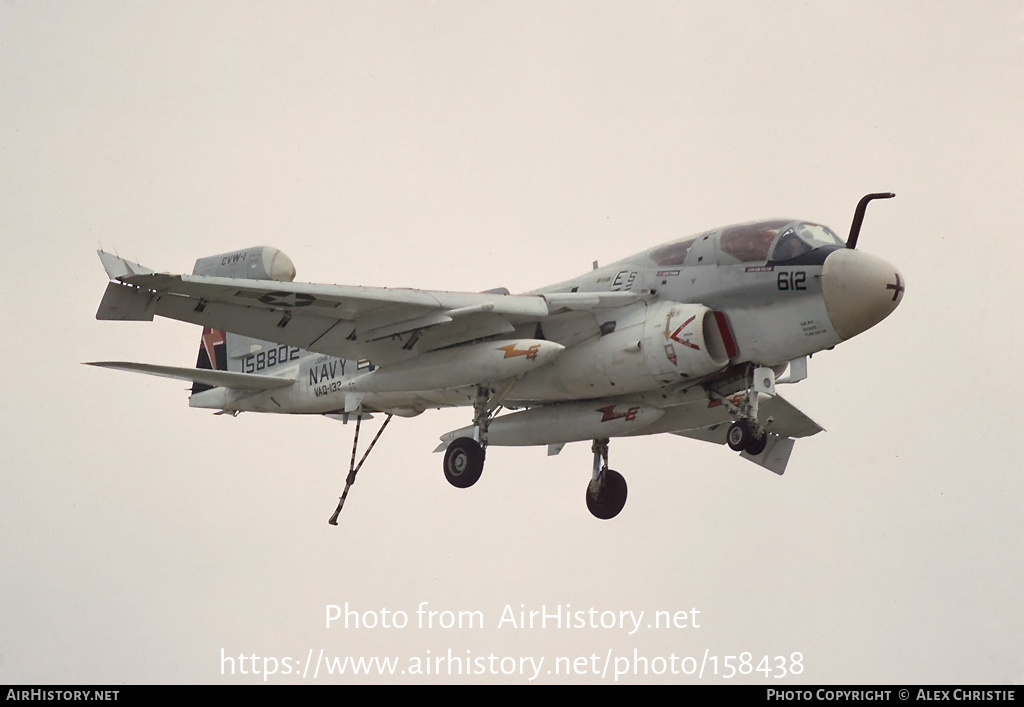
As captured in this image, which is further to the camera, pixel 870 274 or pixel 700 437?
pixel 700 437

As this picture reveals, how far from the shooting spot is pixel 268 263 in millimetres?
21156

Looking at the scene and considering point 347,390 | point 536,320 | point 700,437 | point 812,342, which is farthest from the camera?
point 700,437

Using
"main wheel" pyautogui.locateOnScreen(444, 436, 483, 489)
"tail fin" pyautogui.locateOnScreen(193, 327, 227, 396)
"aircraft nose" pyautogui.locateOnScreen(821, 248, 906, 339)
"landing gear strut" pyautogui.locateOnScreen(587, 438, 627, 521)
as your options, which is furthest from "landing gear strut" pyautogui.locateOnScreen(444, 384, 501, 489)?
"tail fin" pyautogui.locateOnScreen(193, 327, 227, 396)

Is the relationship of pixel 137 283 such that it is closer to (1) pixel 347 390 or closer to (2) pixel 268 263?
(2) pixel 268 263

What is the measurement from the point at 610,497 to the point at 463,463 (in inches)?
136

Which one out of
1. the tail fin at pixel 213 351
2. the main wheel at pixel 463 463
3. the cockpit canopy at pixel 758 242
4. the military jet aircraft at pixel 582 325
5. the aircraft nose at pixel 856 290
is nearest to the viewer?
the aircraft nose at pixel 856 290

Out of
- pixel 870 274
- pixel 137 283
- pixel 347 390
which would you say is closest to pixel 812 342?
pixel 870 274

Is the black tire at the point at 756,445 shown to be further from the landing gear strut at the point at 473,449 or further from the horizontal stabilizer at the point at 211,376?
the horizontal stabilizer at the point at 211,376

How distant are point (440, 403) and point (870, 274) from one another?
7.46m

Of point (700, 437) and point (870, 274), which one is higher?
point (870, 274)

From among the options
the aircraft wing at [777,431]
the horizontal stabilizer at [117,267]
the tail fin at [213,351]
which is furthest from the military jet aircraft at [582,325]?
the tail fin at [213,351]

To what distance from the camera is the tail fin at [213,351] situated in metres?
25.6

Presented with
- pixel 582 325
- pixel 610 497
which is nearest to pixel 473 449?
pixel 582 325

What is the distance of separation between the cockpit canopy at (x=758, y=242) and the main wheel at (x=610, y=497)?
4813mm
